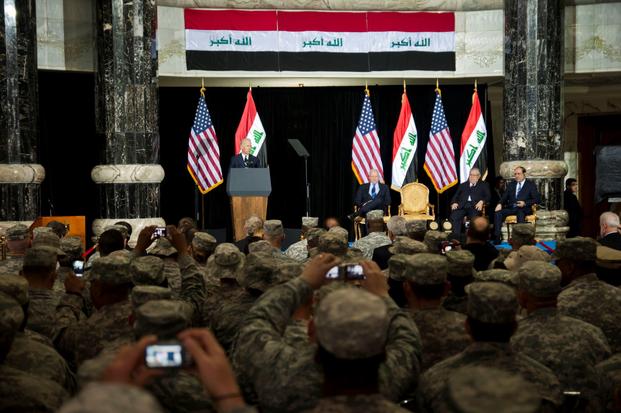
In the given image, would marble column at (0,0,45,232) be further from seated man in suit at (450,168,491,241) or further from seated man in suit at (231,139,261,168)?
seated man in suit at (450,168,491,241)

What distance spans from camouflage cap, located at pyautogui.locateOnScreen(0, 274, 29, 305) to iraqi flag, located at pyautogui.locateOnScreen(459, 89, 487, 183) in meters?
11.5

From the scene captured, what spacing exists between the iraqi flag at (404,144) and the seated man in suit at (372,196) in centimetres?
121

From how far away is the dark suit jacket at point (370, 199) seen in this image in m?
13.0

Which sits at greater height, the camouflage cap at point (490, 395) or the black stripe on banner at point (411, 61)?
the black stripe on banner at point (411, 61)

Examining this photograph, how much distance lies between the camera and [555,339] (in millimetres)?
3445

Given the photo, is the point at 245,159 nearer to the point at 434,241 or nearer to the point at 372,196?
the point at 372,196

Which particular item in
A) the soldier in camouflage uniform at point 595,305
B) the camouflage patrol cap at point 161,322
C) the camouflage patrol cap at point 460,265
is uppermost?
the camouflage patrol cap at point 161,322

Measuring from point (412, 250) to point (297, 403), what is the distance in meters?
2.56

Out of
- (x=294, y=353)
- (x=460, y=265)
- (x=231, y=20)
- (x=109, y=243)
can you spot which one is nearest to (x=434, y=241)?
(x=460, y=265)

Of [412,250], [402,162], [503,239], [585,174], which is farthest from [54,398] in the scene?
[585,174]

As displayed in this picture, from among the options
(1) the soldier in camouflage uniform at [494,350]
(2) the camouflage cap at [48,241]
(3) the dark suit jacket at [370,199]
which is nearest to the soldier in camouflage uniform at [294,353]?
(1) the soldier in camouflage uniform at [494,350]

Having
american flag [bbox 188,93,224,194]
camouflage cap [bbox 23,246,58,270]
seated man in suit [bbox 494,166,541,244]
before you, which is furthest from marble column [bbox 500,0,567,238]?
camouflage cap [bbox 23,246,58,270]

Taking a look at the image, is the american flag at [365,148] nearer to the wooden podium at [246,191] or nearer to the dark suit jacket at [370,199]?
the dark suit jacket at [370,199]

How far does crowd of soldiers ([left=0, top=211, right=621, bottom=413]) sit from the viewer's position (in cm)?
186
